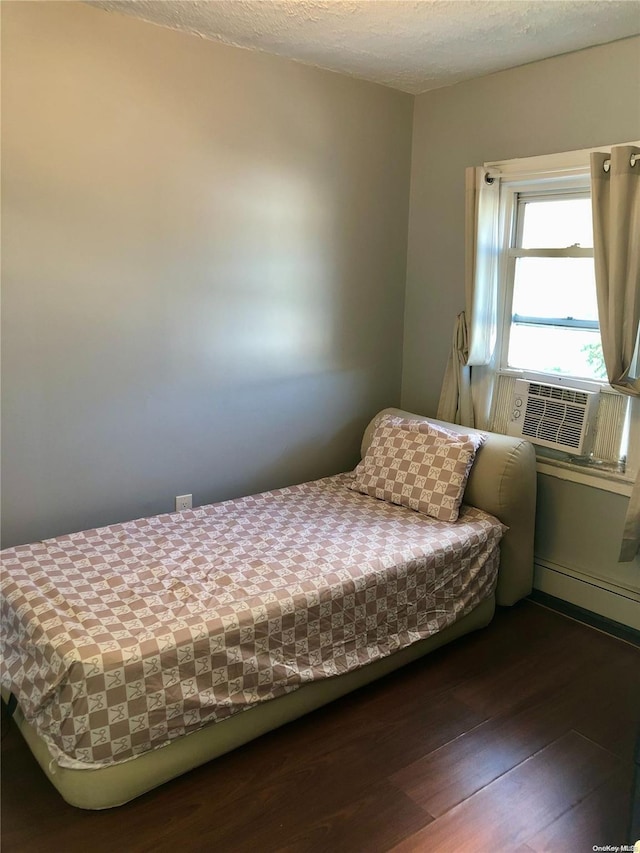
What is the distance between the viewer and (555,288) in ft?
10.2

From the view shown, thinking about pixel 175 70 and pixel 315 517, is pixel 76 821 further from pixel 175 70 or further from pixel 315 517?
pixel 175 70

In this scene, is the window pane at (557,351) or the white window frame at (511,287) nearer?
the white window frame at (511,287)

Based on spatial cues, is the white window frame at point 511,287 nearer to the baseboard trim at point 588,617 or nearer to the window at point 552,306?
the window at point 552,306

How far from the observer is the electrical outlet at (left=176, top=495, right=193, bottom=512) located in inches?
117

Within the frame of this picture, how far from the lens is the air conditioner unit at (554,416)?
2922 millimetres

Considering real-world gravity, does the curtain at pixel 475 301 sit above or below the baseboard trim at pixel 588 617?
above

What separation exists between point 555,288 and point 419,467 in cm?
110

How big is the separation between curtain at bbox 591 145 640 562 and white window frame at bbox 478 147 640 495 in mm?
153

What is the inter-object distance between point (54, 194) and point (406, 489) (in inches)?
74.3

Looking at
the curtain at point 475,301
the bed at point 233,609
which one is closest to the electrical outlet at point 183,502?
the bed at point 233,609

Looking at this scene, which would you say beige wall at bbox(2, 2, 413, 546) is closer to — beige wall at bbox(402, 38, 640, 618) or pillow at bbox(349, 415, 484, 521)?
beige wall at bbox(402, 38, 640, 618)

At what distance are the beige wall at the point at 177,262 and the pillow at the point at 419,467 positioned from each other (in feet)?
1.41

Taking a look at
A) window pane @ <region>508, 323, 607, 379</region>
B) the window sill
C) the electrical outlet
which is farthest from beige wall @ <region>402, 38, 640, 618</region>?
the electrical outlet

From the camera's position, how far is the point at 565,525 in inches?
121
